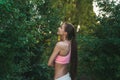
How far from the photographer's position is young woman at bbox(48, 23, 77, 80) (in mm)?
6480

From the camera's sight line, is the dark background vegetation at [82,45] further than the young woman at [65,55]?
Yes

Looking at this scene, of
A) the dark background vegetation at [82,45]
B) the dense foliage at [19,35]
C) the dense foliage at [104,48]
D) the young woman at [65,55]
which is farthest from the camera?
the dense foliage at [104,48]

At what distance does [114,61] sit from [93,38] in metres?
0.92

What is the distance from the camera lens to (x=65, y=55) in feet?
21.4

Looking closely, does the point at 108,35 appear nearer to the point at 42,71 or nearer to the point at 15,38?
the point at 42,71

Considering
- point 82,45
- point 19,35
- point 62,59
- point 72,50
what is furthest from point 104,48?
point 62,59

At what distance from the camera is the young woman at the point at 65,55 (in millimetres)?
6480

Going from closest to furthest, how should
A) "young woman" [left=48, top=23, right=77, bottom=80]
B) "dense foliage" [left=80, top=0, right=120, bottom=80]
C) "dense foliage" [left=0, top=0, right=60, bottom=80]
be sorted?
"young woman" [left=48, top=23, right=77, bottom=80], "dense foliage" [left=0, top=0, right=60, bottom=80], "dense foliage" [left=80, top=0, right=120, bottom=80]

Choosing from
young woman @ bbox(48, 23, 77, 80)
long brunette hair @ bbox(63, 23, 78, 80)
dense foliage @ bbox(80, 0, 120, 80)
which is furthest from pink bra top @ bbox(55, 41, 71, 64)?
dense foliage @ bbox(80, 0, 120, 80)

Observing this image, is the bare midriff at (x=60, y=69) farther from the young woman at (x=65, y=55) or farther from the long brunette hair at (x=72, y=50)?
the long brunette hair at (x=72, y=50)

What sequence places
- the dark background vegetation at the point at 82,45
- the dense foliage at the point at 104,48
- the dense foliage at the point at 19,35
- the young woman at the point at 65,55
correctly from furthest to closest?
the dense foliage at the point at 104,48 → the dark background vegetation at the point at 82,45 → the dense foliage at the point at 19,35 → the young woman at the point at 65,55

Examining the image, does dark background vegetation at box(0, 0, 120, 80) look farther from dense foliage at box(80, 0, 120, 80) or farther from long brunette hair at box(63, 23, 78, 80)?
long brunette hair at box(63, 23, 78, 80)

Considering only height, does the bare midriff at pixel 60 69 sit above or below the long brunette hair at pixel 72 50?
below

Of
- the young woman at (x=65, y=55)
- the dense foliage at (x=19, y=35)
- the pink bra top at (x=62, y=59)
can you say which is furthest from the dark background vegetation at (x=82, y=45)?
the pink bra top at (x=62, y=59)
